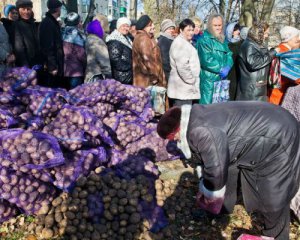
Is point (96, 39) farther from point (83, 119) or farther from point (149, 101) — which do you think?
point (83, 119)

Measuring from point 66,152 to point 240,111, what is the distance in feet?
6.17

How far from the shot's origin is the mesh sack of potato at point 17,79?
3748mm

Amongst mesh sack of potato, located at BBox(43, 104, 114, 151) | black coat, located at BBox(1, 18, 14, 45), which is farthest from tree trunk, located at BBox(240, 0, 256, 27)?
mesh sack of potato, located at BBox(43, 104, 114, 151)

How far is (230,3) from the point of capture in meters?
16.4

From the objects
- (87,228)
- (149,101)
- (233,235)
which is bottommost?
(233,235)

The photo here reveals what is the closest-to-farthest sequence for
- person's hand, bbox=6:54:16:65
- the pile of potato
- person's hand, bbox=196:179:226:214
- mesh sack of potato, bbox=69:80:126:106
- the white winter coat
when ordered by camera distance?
person's hand, bbox=196:179:226:214 → the pile of potato → mesh sack of potato, bbox=69:80:126:106 → person's hand, bbox=6:54:16:65 → the white winter coat

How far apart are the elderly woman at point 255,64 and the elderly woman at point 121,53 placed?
1633 mm

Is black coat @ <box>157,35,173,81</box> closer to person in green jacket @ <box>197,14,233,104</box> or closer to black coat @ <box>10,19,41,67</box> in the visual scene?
person in green jacket @ <box>197,14,233,104</box>

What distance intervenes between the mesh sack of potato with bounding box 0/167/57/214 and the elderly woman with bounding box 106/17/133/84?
2.32 metres

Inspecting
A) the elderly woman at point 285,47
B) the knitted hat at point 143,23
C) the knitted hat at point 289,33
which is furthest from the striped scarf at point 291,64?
the knitted hat at point 143,23

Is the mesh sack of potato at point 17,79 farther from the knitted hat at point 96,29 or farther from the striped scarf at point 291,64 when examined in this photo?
the striped scarf at point 291,64

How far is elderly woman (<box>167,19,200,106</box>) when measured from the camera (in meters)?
4.84

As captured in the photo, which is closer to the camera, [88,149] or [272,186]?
[272,186]

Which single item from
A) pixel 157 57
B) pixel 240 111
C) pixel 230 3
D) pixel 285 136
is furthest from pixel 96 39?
pixel 230 3
